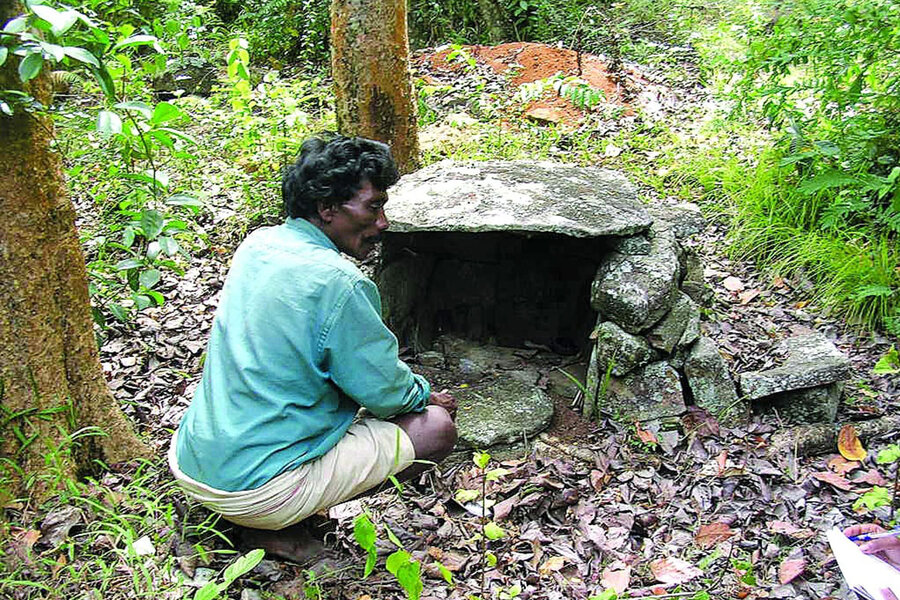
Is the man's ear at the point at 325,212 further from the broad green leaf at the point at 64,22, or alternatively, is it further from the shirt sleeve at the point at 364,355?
the broad green leaf at the point at 64,22

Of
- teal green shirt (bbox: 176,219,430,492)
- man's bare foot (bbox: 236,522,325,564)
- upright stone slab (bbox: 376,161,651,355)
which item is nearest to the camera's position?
teal green shirt (bbox: 176,219,430,492)

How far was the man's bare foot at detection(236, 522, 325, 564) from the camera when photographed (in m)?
2.70

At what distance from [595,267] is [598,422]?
1068 mm

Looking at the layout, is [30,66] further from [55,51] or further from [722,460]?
[722,460]

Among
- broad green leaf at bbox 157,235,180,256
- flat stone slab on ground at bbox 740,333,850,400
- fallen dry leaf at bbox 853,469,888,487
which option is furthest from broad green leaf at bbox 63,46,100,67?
fallen dry leaf at bbox 853,469,888,487

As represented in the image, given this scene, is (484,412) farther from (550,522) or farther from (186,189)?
(186,189)

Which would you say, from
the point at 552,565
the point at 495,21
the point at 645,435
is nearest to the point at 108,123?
the point at 552,565

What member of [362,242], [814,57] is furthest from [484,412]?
[814,57]

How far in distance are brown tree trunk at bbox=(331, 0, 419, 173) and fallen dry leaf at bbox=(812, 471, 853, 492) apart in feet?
9.98

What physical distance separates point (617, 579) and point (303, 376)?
1.34m

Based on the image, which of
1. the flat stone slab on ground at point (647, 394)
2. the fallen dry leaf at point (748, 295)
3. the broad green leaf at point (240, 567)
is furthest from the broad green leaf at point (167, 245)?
the fallen dry leaf at point (748, 295)

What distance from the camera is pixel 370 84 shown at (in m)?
4.78

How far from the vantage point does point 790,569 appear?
276 centimetres

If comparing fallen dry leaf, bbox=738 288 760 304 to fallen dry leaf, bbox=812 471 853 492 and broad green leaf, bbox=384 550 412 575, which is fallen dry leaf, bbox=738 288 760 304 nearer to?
fallen dry leaf, bbox=812 471 853 492
